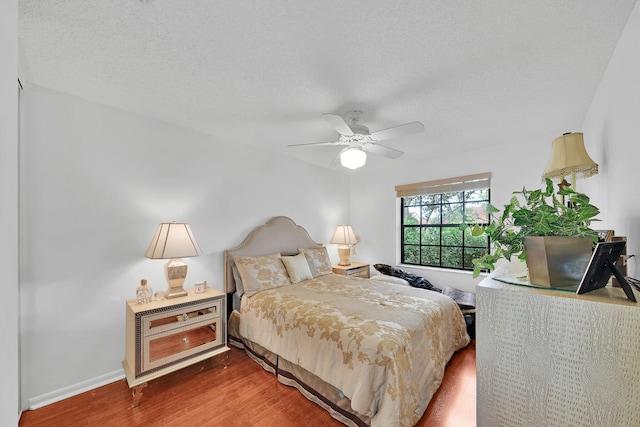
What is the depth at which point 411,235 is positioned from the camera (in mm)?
4348

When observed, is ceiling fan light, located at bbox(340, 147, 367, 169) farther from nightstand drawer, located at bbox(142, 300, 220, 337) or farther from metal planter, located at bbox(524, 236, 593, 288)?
nightstand drawer, located at bbox(142, 300, 220, 337)

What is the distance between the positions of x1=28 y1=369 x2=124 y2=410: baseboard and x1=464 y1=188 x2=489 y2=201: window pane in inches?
178

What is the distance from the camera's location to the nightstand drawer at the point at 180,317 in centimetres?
210

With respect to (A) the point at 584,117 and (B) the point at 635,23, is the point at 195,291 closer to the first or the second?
(B) the point at 635,23

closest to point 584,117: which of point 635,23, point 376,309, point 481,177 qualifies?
point 481,177

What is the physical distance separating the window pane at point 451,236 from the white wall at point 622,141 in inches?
77.9

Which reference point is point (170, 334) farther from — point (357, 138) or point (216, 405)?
point (357, 138)

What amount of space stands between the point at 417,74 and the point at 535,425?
6.35 feet

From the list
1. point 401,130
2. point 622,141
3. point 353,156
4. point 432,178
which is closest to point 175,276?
point 353,156

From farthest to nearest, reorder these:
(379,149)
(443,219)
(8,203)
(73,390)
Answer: (443,219)
(379,149)
(73,390)
(8,203)

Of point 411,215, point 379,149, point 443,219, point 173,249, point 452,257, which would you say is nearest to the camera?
point 173,249

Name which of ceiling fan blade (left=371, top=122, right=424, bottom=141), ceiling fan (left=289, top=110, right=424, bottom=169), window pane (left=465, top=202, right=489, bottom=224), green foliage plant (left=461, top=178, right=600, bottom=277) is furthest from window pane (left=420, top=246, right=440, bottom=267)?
green foliage plant (left=461, top=178, right=600, bottom=277)

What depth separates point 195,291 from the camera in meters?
2.54

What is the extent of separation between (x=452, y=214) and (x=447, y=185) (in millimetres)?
483
